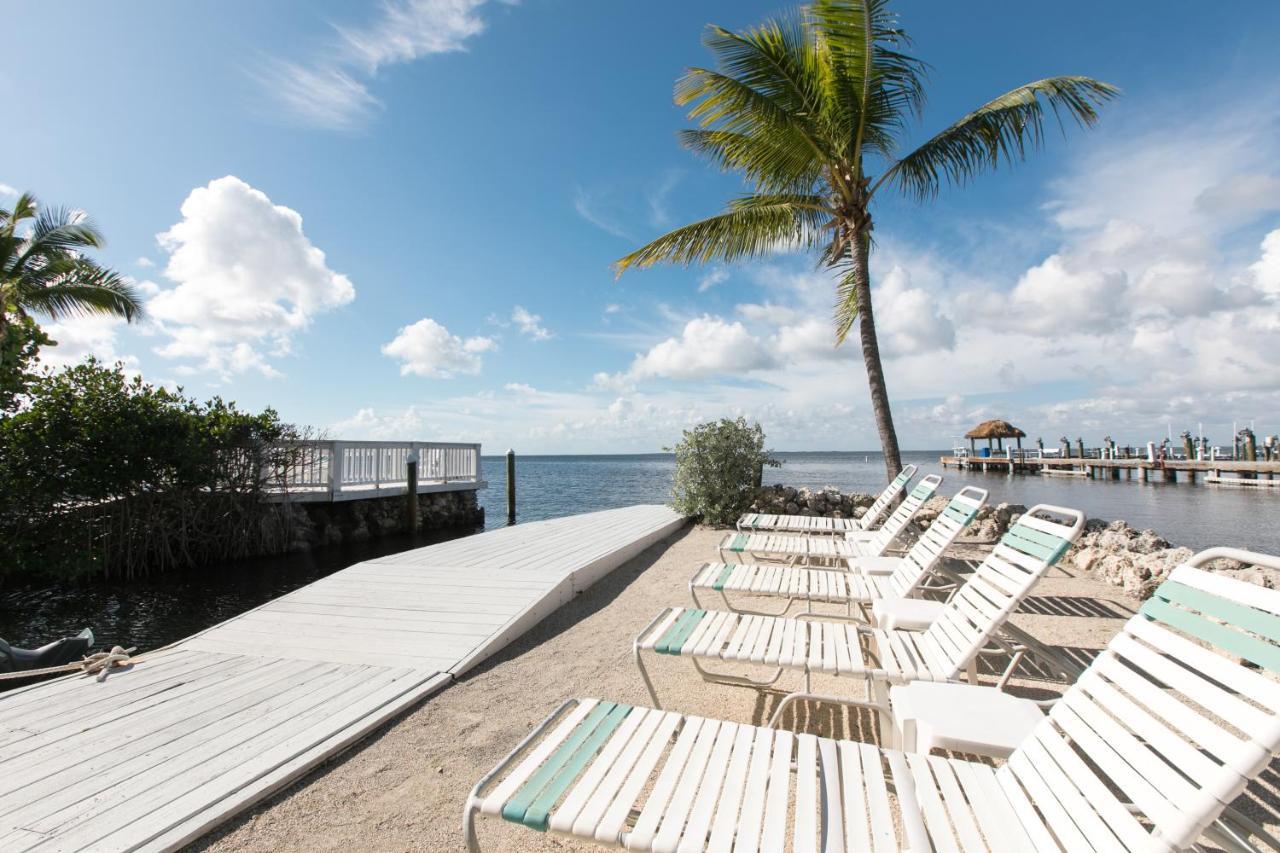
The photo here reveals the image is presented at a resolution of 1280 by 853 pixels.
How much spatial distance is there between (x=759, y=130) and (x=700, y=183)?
15.1 feet

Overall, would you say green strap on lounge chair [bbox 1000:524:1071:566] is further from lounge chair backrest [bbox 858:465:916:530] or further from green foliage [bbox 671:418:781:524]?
green foliage [bbox 671:418:781:524]

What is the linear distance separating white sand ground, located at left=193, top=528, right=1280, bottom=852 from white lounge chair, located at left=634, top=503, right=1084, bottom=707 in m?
0.39

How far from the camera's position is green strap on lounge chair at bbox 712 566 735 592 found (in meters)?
3.96

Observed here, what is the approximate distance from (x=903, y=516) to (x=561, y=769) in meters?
4.70

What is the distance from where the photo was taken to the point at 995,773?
169 cm

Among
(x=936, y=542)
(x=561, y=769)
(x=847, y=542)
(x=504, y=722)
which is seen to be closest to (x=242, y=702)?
(x=504, y=722)

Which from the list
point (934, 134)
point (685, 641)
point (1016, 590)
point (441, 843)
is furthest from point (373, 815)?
point (934, 134)

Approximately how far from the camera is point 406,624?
4324 millimetres

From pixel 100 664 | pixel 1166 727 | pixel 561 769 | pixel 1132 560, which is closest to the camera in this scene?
pixel 1166 727

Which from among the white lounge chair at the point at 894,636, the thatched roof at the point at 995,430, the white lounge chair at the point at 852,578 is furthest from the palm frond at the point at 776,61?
the thatched roof at the point at 995,430

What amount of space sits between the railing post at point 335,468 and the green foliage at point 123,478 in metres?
0.95

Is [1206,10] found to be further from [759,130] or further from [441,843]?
[441,843]

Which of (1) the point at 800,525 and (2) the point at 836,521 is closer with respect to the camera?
(1) the point at 800,525

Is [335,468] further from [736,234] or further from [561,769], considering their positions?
[561,769]
